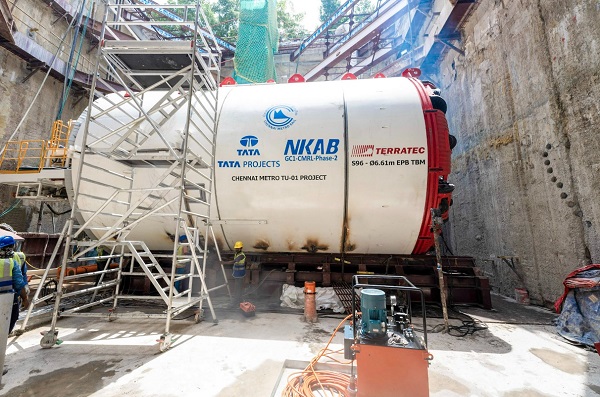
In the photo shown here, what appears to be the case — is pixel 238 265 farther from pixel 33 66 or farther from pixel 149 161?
pixel 33 66

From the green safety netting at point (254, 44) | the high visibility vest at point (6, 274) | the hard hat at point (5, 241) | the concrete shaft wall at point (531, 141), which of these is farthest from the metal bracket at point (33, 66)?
the concrete shaft wall at point (531, 141)

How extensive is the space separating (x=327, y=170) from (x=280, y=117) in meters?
1.51

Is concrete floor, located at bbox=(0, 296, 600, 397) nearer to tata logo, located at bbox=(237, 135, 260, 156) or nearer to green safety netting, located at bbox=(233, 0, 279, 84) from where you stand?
tata logo, located at bbox=(237, 135, 260, 156)

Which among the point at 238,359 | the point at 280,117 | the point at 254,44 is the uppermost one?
the point at 254,44

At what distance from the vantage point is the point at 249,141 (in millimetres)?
5434

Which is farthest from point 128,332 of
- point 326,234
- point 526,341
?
point 526,341

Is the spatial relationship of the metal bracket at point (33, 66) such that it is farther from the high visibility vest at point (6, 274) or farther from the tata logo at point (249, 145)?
the high visibility vest at point (6, 274)

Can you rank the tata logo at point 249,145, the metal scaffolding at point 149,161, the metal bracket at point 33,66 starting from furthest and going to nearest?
1. the metal bracket at point 33,66
2. the tata logo at point 249,145
3. the metal scaffolding at point 149,161

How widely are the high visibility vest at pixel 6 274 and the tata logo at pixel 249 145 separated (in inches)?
143

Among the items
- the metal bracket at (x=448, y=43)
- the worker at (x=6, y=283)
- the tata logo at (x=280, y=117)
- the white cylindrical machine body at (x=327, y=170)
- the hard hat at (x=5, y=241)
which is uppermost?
the metal bracket at (x=448, y=43)

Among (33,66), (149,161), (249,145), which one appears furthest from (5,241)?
(33,66)

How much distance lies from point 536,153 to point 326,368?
20.5ft

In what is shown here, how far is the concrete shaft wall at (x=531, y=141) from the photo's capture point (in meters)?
4.75

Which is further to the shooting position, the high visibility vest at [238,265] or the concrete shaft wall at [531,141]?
the high visibility vest at [238,265]
